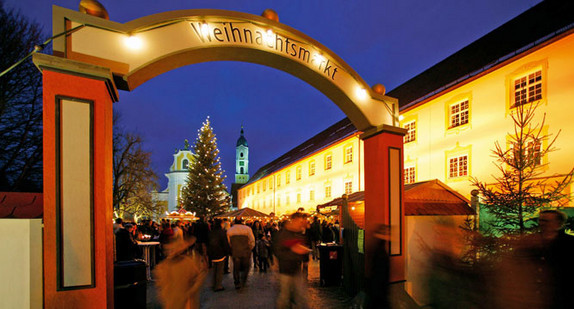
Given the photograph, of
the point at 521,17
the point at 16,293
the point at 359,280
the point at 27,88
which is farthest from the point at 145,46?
the point at 521,17

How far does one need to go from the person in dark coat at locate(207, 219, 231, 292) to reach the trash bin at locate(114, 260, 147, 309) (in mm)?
2670

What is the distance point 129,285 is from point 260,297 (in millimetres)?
3156

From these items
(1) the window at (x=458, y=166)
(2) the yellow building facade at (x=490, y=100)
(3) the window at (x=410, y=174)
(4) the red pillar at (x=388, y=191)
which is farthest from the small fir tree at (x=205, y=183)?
(4) the red pillar at (x=388, y=191)

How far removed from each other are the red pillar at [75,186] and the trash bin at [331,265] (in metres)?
5.19

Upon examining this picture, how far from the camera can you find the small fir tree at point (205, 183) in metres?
35.1

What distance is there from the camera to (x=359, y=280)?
6996mm

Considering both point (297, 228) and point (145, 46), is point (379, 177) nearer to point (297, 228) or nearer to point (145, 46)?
point (297, 228)

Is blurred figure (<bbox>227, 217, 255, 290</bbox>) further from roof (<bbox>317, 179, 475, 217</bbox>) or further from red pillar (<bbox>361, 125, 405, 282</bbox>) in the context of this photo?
roof (<bbox>317, 179, 475, 217</bbox>)

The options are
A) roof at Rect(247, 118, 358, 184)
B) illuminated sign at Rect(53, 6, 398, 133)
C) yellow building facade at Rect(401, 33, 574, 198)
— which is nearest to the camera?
illuminated sign at Rect(53, 6, 398, 133)

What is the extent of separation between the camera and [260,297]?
7082mm

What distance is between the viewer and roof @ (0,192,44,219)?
13.7 feet

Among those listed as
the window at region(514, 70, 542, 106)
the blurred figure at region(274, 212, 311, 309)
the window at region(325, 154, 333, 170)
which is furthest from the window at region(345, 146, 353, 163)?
the blurred figure at region(274, 212, 311, 309)

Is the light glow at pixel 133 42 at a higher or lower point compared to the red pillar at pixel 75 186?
higher

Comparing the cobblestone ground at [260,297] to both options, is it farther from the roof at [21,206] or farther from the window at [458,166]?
the window at [458,166]
